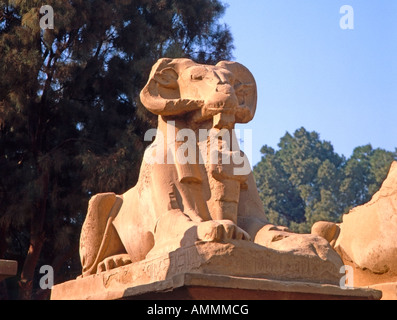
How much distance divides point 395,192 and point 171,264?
2496 mm

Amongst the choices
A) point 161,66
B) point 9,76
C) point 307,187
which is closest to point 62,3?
point 9,76

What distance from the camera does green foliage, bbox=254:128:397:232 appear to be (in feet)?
113

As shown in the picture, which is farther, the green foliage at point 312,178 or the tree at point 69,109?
the green foliage at point 312,178

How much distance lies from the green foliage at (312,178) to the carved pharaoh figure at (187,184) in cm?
2437

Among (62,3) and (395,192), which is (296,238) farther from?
(62,3)

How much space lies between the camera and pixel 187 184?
254 inches

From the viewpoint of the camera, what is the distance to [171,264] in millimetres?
5781

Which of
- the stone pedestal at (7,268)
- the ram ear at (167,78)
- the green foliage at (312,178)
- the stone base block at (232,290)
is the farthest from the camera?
the green foliage at (312,178)

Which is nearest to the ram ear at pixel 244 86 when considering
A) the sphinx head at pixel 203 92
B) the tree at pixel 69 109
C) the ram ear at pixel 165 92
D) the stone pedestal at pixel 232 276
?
the sphinx head at pixel 203 92

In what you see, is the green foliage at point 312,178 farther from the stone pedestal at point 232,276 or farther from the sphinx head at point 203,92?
the stone pedestal at point 232,276

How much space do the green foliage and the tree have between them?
54.2 ft

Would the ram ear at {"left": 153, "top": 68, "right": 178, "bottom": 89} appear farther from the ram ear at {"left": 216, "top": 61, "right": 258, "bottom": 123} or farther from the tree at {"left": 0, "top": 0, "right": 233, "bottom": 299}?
the tree at {"left": 0, "top": 0, "right": 233, "bottom": 299}

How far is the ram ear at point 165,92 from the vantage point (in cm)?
660

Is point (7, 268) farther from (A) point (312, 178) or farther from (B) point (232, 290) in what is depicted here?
(A) point (312, 178)
